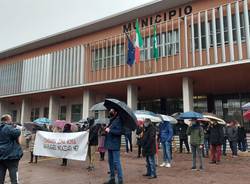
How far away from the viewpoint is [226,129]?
14727mm

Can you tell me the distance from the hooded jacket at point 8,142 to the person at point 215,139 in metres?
8.30

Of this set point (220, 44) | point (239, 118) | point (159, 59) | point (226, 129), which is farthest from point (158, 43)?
point (239, 118)

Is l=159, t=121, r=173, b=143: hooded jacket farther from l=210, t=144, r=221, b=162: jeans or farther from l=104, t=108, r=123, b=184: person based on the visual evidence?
l=104, t=108, r=123, b=184: person

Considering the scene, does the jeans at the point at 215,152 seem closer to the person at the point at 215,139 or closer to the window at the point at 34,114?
the person at the point at 215,139

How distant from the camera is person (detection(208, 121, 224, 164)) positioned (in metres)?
11.6

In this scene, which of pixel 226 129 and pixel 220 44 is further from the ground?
pixel 220 44

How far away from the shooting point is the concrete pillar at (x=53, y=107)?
89.4 ft

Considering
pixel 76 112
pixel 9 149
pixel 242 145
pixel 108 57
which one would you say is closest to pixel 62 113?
pixel 76 112

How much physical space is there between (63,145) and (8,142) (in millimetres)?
4493

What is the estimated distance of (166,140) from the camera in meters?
10.8

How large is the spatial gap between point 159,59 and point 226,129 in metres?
7.16

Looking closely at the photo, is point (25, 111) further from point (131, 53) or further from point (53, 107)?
point (131, 53)

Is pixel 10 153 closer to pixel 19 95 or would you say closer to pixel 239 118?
pixel 239 118

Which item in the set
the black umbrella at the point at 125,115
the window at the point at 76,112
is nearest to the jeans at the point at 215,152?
the black umbrella at the point at 125,115
